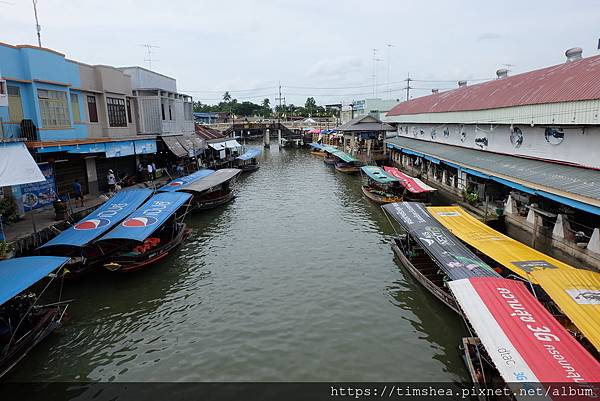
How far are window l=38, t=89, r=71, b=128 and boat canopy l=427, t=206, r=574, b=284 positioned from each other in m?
22.8

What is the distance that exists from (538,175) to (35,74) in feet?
91.1

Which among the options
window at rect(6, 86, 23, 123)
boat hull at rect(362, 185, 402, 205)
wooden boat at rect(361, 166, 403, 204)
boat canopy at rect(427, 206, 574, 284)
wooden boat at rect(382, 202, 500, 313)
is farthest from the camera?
wooden boat at rect(361, 166, 403, 204)

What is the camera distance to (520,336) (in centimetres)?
843

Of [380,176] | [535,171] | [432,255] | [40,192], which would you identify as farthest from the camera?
[380,176]

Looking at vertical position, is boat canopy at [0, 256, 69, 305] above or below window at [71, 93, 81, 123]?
below

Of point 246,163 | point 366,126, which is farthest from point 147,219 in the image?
point 366,126

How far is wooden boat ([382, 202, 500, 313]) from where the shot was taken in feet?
42.5

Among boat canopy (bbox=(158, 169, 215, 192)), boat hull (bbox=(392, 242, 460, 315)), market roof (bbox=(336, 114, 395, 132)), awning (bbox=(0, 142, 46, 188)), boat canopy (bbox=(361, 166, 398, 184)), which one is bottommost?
boat hull (bbox=(392, 242, 460, 315))

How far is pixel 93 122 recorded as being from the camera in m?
28.6

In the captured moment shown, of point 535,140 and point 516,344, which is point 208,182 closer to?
point 535,140

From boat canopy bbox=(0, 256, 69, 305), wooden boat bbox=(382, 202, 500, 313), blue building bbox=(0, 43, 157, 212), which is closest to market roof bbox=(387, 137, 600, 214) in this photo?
wooden boat bbox=(382, 202, 500, 313)

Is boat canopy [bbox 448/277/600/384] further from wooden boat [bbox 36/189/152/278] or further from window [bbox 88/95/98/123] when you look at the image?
window [bbox 88/95/98/123]

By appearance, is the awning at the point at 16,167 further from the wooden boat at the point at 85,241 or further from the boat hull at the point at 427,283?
the boat hull at the point at 427,283

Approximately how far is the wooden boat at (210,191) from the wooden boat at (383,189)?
1220cm
